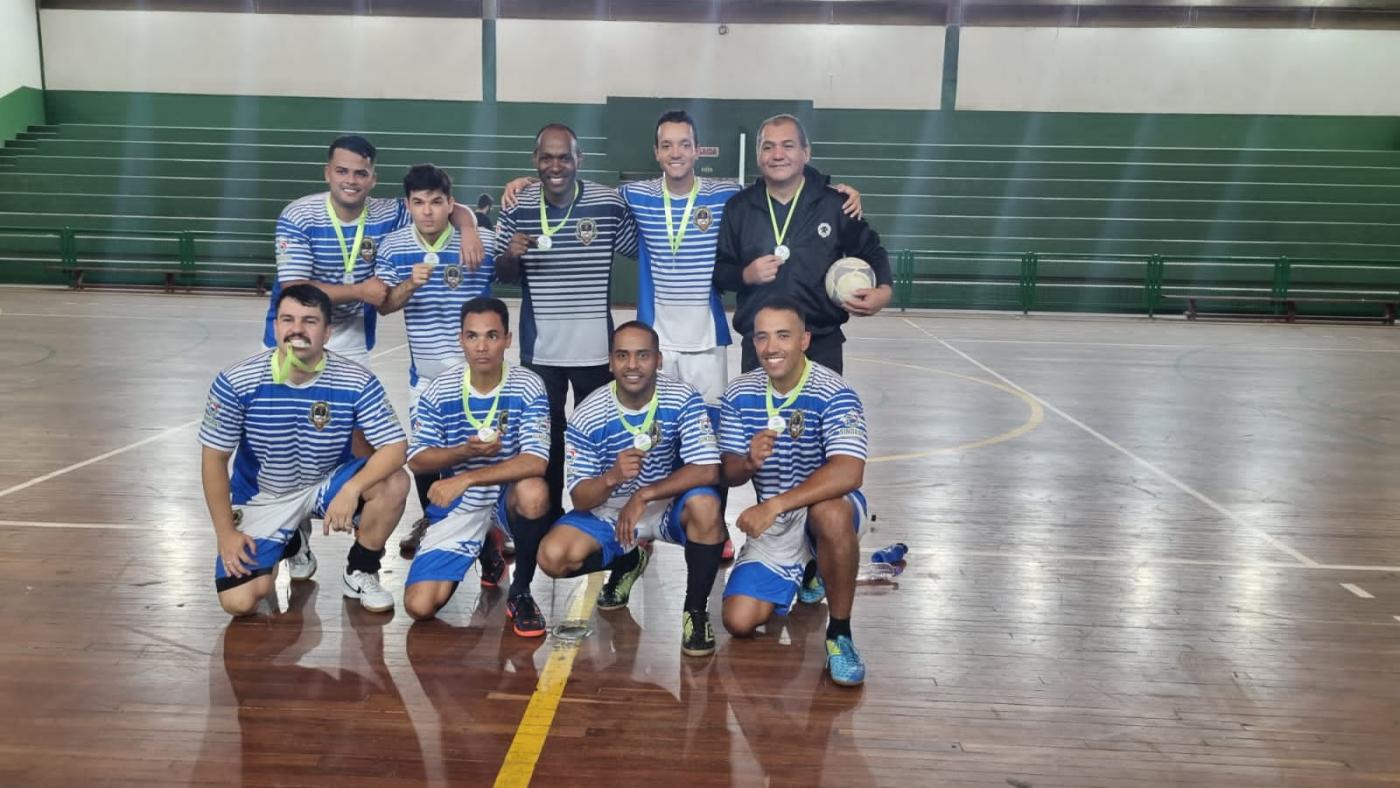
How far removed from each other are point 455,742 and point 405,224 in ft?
8.60

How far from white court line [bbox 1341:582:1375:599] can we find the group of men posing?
2361mm

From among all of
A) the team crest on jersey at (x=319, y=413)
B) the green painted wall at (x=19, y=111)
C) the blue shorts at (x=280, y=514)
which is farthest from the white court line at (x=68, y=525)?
the green painted wall at (x=19, y=111)

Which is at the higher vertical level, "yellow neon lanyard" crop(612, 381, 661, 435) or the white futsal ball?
the white futsal ball

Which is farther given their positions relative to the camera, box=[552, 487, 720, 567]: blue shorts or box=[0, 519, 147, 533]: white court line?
box=[0, 519, 147, 533]: white court line

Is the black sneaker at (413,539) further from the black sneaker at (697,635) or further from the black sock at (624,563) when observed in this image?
the black sneaker at (697,635)

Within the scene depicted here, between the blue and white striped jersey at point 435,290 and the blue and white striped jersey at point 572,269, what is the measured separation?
18cm

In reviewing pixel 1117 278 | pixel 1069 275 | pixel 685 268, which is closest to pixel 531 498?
pixel 685 268

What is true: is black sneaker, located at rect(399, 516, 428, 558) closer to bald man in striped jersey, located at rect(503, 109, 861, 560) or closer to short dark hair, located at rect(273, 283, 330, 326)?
short dark hair, located at rect(273, 283, 330, 326)

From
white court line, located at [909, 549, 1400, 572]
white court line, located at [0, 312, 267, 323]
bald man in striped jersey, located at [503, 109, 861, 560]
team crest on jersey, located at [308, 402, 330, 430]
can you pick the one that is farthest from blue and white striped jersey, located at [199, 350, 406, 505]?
white court line, located at [0, 312, 267, 323]

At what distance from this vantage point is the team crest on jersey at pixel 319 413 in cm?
440

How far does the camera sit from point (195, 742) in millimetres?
3342

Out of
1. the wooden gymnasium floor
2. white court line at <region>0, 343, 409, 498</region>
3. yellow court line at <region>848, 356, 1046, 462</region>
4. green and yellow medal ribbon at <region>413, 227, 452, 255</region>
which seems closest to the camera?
the wooden gymnasium floor

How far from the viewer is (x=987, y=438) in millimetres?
8227

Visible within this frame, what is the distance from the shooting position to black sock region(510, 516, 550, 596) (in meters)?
4.38
